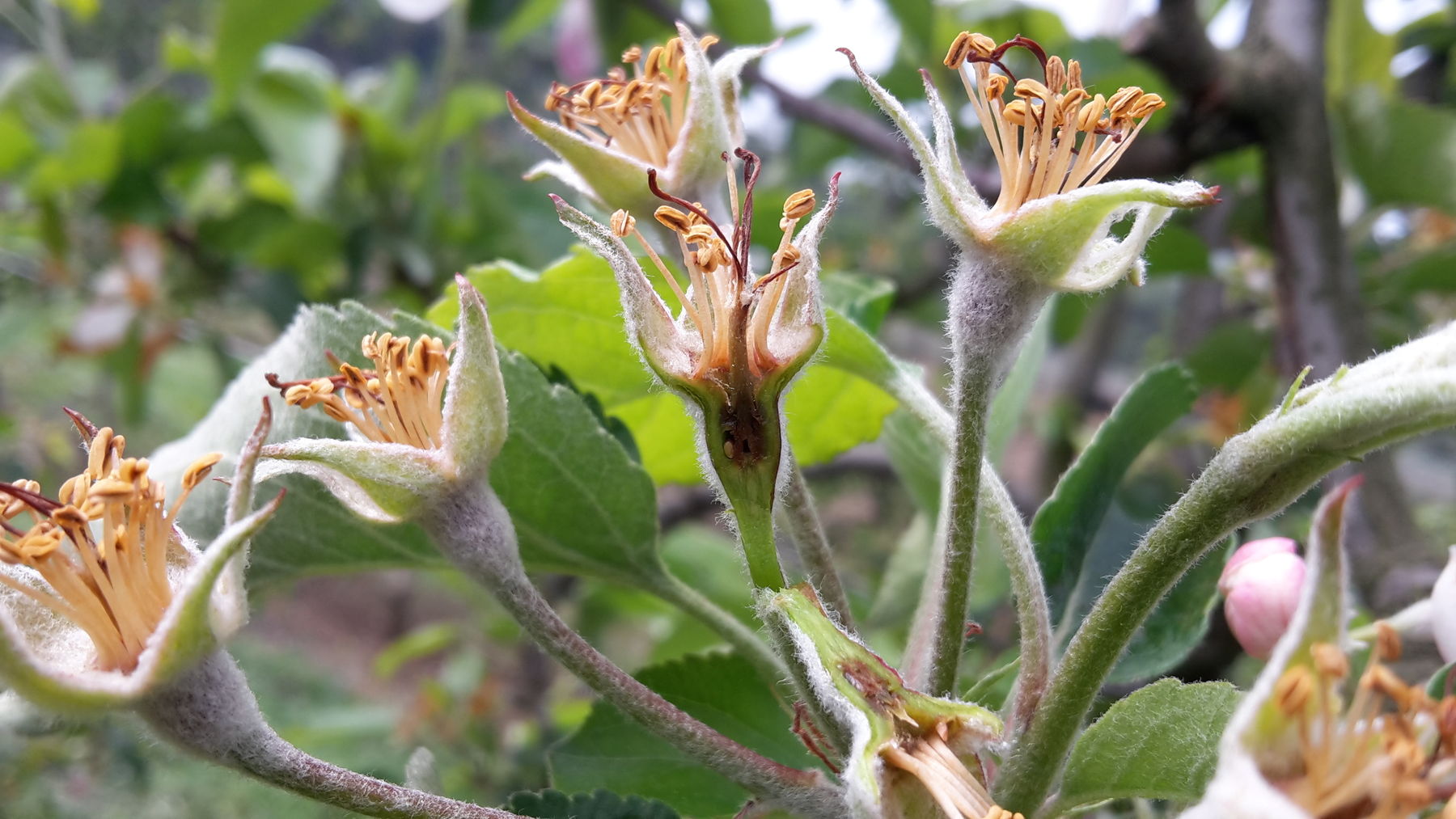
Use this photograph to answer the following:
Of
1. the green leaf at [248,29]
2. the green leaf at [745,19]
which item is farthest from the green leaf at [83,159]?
the green leaf at [745,19]

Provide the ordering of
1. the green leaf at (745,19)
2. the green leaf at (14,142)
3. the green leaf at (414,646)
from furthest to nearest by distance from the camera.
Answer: the green leaf at (414,646) < the green leaf at (14,142) < the green leaf at (745,19)

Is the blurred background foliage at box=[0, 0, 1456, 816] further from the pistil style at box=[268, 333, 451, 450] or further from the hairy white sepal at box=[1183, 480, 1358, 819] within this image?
the hairy white sepal at box=[1183, 480, 1358, 819]

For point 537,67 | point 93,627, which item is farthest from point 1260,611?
point 537,67

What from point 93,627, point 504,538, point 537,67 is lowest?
point 93,627

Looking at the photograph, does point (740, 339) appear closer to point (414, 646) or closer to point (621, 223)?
point (621, 223)

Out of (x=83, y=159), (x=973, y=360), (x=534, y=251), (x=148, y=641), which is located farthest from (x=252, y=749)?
(x=83, y=159)

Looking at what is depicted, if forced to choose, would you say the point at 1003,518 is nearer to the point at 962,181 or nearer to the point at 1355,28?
the point at 962,181

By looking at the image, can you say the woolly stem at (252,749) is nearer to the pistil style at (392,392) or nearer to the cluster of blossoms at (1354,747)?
the pistil style at (392,392)
